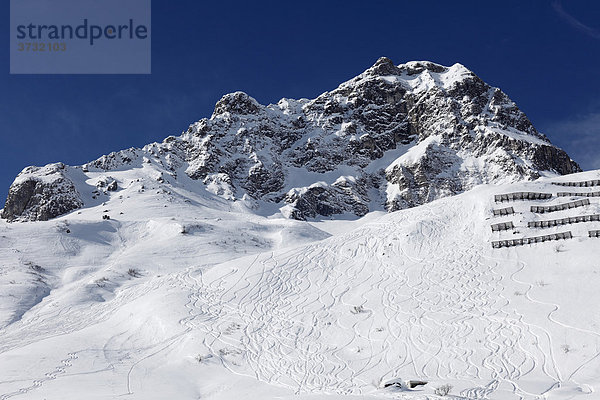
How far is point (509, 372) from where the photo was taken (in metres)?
16.6

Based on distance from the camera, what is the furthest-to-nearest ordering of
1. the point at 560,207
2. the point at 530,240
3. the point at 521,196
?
the point at 521,196 → the point at 560,207 → the point at 530,240

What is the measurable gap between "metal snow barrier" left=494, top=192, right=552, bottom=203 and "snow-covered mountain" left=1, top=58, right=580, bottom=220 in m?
69.3

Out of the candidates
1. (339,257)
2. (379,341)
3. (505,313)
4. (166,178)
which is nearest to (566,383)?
(505,313)

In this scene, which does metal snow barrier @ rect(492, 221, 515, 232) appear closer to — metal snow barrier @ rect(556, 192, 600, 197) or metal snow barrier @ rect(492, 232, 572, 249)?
metal snow barrier @ rect(492, 232, 572, 249)

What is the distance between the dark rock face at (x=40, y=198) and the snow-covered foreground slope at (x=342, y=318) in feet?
168

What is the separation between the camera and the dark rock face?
300 feet

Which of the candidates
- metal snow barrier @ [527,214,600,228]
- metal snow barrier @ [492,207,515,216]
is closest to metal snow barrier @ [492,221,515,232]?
metal snow barrier @ [527,214,600,228]

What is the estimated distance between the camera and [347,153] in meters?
132

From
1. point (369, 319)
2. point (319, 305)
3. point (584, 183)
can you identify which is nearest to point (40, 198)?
point (319, 305)

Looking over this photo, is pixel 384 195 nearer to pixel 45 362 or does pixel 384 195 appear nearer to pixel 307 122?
pixel 307 122

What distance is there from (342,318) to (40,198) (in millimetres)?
88465

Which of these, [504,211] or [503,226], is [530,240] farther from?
[504,211]

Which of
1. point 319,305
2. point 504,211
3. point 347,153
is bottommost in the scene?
point 319,305

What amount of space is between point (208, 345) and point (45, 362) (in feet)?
22.8
